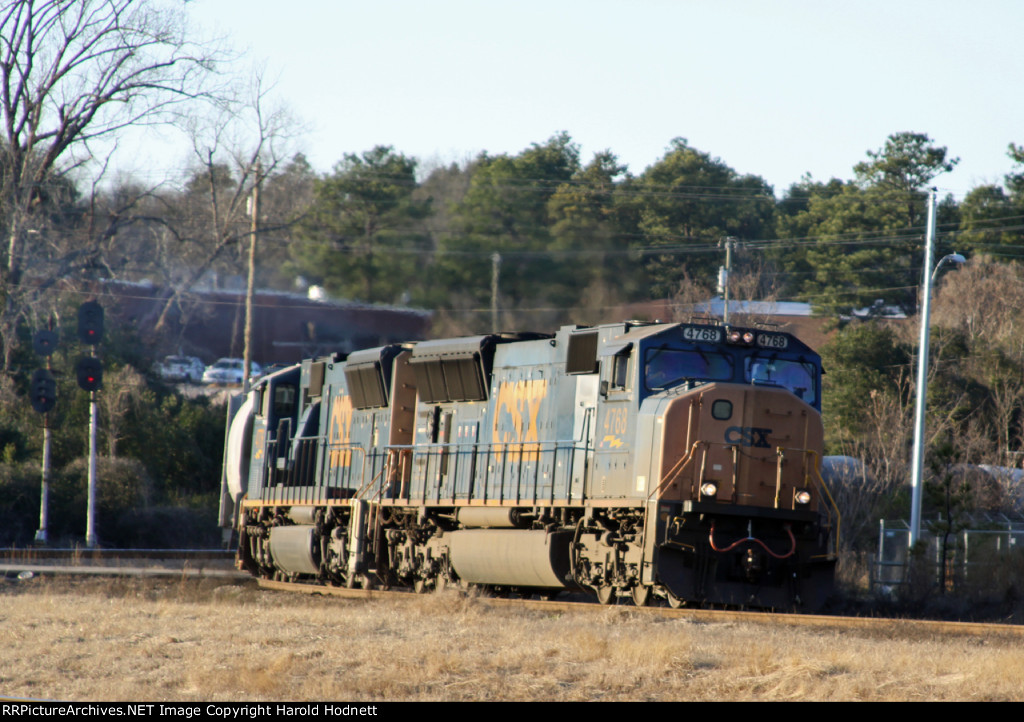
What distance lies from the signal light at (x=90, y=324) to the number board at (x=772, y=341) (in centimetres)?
1917

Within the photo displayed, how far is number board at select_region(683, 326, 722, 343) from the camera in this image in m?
14.7

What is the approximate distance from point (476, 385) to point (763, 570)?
5.59 meters

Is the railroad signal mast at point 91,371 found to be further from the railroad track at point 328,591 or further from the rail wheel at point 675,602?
the rail wheel at point 675,602

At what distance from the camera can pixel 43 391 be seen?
29094mm

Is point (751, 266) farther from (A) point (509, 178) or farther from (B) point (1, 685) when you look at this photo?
(B) point (1, 685)

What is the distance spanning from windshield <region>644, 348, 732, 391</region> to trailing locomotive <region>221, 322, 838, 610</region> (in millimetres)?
18

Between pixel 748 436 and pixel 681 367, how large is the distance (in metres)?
1.22

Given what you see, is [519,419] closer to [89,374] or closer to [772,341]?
[772,341]

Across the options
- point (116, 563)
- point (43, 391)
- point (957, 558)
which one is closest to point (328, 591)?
point (116, 563)

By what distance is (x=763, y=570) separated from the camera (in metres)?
14.4

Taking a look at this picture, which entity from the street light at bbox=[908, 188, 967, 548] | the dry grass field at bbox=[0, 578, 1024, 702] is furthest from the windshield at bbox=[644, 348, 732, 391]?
the street light at bbox=[908, 188, 967, 548]

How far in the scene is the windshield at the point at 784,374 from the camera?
1497 cm

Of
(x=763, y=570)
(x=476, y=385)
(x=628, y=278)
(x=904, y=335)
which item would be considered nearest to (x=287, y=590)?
(x=476, y=385)

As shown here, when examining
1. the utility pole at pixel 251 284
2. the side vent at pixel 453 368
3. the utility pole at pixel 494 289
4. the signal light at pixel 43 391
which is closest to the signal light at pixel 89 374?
the signal light at pixel 43 391
